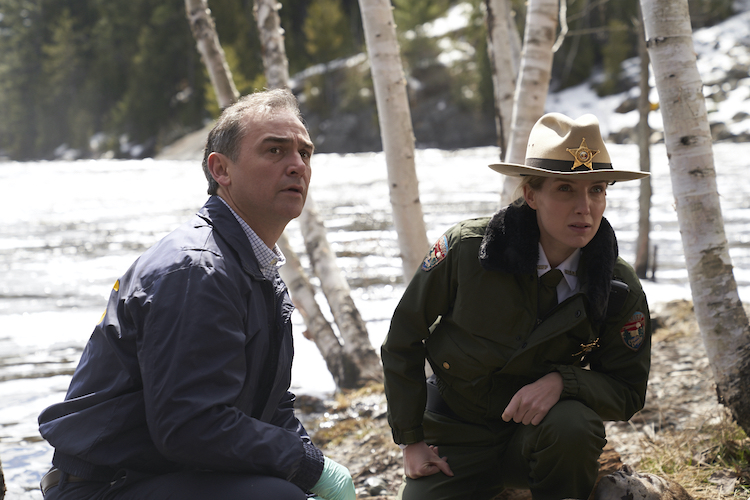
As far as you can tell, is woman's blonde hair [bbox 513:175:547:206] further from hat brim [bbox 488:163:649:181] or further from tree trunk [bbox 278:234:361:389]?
tree trunk [bbox 278:234:361:389]

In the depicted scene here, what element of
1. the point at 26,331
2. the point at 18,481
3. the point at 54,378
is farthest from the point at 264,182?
the point at 26,331

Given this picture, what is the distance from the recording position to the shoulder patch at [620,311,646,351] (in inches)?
88.2

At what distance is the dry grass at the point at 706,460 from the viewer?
263 cm

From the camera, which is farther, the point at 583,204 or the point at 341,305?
the point at 341,305

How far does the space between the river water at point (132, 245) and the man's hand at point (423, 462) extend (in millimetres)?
2464

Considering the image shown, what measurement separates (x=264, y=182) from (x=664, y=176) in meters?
19.4

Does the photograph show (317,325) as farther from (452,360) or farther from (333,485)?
(333,485)

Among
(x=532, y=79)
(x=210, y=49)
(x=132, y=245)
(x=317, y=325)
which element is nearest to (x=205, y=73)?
(x=132, y=245)

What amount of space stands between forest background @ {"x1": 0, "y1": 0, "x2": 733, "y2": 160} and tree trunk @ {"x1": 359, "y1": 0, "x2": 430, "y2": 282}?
24.0m

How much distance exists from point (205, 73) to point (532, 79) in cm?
4973

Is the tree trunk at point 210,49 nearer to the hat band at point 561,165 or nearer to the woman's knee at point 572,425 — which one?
the hat band at point 561,165

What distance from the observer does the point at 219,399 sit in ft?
5.23

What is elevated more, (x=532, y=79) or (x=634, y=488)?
(x=532, y=79)

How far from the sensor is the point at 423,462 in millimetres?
2352
